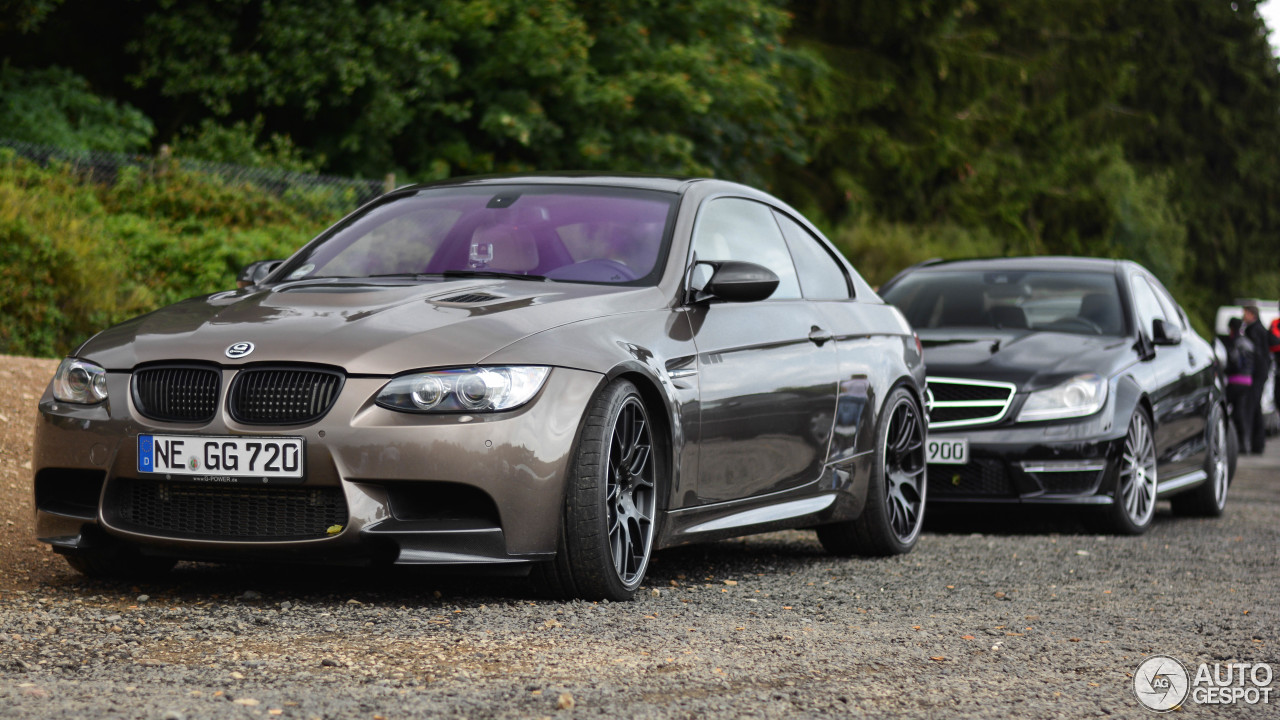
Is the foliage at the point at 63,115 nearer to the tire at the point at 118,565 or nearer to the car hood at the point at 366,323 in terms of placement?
the tire at the point at 118,565

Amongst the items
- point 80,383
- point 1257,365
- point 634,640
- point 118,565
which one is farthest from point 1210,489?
point 1257,365

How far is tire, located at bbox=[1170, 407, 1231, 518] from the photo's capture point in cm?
1062

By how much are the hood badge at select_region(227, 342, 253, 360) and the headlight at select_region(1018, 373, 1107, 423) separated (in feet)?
16.6

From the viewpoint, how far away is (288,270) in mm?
6137

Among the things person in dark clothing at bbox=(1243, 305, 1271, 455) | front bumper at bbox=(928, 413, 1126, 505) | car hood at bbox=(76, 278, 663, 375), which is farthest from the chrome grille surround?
person in dark clothing at bbox=(1243, 305, 1271, 455)

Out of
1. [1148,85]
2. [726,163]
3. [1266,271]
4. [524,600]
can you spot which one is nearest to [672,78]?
[726,163]

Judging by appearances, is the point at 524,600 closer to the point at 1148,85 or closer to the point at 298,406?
the point at 298,406

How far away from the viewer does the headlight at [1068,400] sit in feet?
28.5

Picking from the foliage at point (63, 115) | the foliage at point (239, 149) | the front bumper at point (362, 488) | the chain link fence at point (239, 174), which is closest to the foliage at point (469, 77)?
the foliage at point (239, 149)

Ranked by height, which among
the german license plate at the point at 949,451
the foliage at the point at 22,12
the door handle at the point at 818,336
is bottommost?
the german license plate at the point at 949,451

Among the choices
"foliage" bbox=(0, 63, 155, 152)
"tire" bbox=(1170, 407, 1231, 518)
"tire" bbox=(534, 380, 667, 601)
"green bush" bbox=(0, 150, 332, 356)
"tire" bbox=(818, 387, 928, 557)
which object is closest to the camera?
"tire" bbox=(534, 380, 667, 601)

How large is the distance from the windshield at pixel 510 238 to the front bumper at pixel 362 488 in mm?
960

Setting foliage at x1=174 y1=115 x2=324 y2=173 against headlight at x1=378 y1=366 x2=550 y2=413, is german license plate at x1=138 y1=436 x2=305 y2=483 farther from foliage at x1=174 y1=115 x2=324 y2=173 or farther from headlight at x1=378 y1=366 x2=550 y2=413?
foliage at x1=174 y1=115 x2=324 y2=173

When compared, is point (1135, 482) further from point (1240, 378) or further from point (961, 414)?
point (1240, 378)
